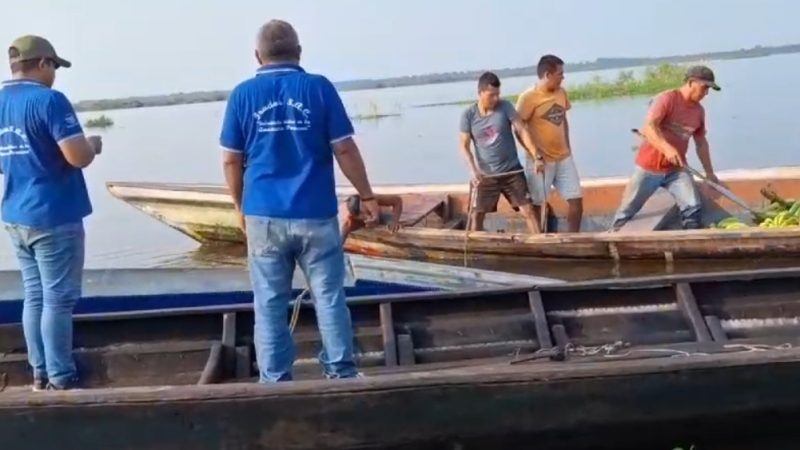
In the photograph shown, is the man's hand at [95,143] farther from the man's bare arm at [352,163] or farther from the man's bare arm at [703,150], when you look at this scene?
the man's bare arm at [703,150]

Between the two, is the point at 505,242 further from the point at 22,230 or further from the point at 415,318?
the point at 22,230

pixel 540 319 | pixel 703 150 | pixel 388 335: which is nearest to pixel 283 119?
pixel 388 335

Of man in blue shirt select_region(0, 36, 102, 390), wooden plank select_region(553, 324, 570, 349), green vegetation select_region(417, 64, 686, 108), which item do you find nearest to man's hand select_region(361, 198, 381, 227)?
man in blue shirt select_region(0, 36, 102, 390)

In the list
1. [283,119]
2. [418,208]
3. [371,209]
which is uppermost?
[283,119]

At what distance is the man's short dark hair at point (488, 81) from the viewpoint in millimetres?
8531

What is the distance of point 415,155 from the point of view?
931 inches

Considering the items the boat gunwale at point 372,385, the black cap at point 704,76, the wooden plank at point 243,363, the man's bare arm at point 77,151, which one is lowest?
the wooden plank at point 243,363

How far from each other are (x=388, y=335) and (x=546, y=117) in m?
4.15

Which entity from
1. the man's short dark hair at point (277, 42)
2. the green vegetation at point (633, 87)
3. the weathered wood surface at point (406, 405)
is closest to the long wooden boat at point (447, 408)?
the weathered wood surface at point (406, 405)

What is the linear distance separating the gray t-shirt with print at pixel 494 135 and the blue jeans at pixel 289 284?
15.5ft

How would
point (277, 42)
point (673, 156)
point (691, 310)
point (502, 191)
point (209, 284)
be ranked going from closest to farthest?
point (277, 42)
point (691, 310)
point (209, 284)
point (673, 156)
point (502, 191)

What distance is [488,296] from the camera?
5480 mm

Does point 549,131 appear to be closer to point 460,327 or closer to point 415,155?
point 460,327

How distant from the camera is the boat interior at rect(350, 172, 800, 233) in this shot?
31.3 ft
